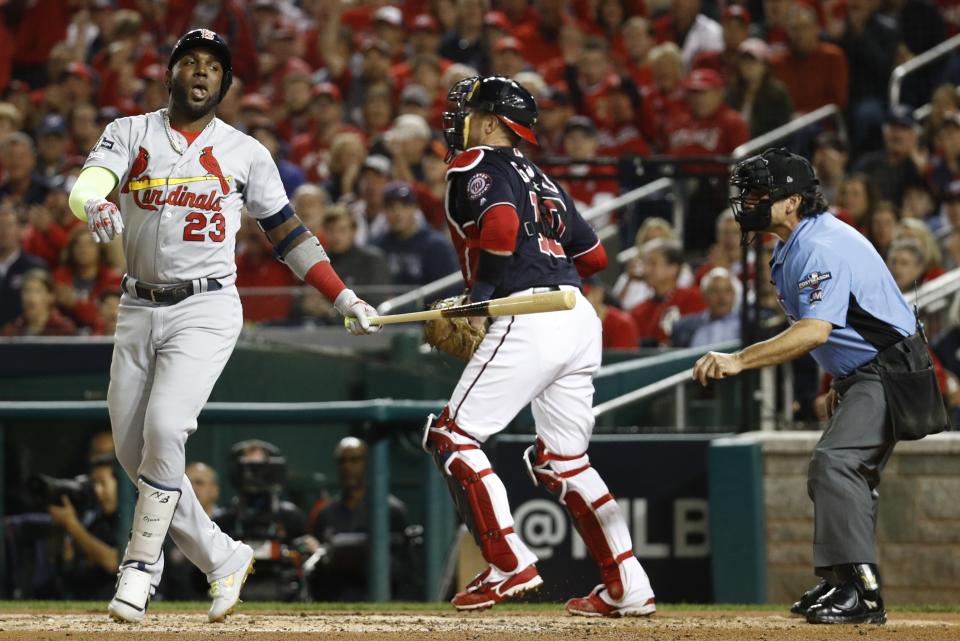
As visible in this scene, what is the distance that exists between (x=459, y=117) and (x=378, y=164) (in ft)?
18.6

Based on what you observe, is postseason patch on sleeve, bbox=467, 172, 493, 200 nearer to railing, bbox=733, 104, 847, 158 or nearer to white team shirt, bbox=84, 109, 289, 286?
white team shirt, bbox=84, 109, 289, 286

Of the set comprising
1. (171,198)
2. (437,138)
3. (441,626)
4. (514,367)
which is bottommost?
(441,626)

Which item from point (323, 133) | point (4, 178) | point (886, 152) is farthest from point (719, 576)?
point (4, 178)

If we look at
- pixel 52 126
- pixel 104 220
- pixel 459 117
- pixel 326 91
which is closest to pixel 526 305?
pixel 459 117

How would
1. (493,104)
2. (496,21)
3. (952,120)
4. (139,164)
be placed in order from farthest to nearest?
(496,21)
(952,120)
(493,104)
(139,164)

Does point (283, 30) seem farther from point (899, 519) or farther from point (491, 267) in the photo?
point (491, 267)

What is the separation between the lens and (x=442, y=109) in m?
12.5

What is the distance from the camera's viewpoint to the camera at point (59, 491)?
25.1 feet

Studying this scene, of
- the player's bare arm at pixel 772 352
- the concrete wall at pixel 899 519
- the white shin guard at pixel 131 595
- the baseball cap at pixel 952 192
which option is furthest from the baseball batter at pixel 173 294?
the baseball cap at pixel 952 192

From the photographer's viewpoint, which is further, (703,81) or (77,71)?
(77,71)

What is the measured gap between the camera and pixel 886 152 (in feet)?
33.8

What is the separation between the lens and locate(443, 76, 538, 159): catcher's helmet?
5.55 metres

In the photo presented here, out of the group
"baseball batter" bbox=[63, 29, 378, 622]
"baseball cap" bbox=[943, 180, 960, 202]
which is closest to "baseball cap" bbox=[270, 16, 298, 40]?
"baseball cap" bbox=[943, 180, 960, 202]

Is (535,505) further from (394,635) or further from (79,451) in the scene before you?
(394,635)
